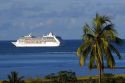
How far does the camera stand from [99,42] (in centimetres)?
3812

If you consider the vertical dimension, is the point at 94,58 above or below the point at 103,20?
below

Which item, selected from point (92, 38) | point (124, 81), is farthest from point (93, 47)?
point (124, 81)

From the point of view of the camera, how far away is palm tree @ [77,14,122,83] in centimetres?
3800

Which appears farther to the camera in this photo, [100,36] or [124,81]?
[124,81]

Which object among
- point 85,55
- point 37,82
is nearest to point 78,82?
point 37,82

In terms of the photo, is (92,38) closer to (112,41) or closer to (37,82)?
(112,41)

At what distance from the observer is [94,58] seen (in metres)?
38.1

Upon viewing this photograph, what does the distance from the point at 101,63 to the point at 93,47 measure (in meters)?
1.28

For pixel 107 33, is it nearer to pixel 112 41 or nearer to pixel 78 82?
pixel 112 41

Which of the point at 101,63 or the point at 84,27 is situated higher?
the point at 84,27

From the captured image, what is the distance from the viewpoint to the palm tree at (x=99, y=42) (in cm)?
3800

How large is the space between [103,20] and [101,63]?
9.80 ft

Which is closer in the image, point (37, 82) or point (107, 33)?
point (107, 33)

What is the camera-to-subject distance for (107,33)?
3825cm
